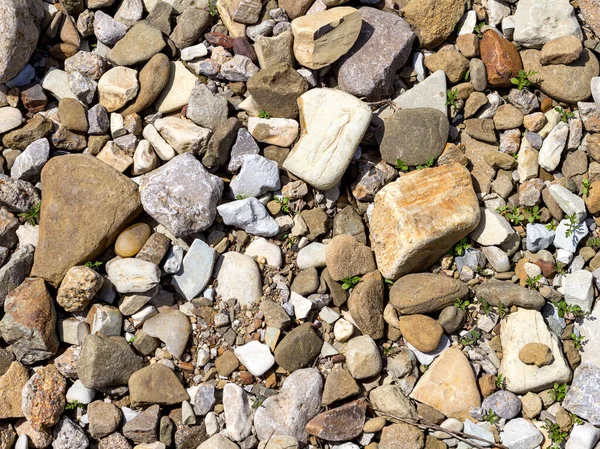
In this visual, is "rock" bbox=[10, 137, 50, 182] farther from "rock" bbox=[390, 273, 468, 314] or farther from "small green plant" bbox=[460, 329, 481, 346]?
"small green plant" bbox=[460, 329, 481, 346]

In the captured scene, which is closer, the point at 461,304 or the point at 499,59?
the point at 461,304

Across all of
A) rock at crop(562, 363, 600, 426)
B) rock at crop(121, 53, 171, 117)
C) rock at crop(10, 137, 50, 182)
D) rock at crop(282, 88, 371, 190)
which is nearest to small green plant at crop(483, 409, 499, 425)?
rock at crop(562, 363, 600, 426)

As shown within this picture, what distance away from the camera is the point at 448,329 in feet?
12.3

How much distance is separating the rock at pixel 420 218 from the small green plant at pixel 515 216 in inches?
11.8

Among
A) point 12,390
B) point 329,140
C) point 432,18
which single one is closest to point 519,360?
point 329,140

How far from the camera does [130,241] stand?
3816 mm

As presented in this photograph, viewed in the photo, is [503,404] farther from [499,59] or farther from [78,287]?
[78,287]

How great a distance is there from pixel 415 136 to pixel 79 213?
2.04 metres

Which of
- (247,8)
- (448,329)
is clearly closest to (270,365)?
(448,329)

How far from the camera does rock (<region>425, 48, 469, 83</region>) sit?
407cm

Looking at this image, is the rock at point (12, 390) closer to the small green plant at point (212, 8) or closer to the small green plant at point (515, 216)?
the small green plant at point (212, 8)

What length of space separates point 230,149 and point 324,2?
1122 millimetres

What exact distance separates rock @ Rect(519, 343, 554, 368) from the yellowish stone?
227 cm

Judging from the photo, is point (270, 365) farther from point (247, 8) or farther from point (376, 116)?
point (247, 8)
